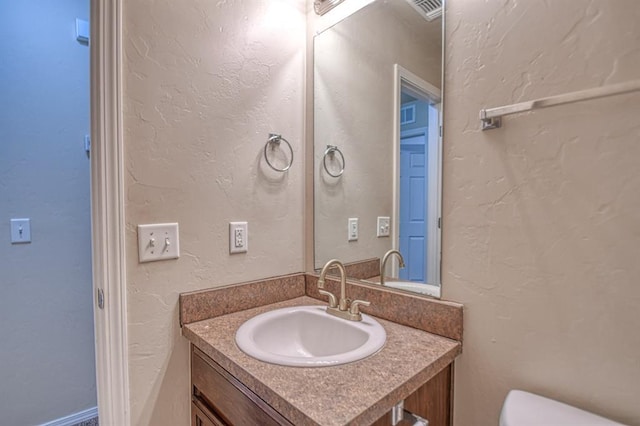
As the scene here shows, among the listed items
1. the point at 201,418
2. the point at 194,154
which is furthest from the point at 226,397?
the point at 194,154

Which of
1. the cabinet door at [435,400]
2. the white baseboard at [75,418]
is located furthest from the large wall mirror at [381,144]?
the white baseboard at [75,418]

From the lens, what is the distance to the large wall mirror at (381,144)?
1.01 metres

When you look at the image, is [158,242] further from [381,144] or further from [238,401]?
[381,144]

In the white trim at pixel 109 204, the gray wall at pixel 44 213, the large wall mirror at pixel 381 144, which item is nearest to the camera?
the white trim at pixel 109 204

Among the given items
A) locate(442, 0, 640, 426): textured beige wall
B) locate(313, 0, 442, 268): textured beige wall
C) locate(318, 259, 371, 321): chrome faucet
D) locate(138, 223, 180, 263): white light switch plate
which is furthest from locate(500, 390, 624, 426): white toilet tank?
locate(138, 223, 180, 263): white light switch plate

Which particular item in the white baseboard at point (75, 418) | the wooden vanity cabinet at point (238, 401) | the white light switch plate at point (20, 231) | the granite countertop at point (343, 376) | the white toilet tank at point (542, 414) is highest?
the white light switch plate at point (20, 231)

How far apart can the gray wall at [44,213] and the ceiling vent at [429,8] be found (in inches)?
68.4

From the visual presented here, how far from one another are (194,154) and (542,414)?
1.18 meters

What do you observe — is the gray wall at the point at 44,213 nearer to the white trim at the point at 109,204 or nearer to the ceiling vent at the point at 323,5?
the white trim at the point at 109,204

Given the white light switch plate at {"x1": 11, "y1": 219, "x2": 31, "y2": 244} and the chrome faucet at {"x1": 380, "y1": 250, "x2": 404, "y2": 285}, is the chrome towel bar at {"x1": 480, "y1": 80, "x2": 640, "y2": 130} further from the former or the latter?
the white light switch plate at {"x1": 11, "y1": 219, "x2": 31, "y2": 244}

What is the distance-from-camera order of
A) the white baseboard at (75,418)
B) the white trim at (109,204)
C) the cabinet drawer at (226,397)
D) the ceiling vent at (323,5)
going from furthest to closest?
the white baseboard at (75,418) < the ceiling vent at (323,5) < the white trim at (109,204) < the cabinet drawer at (226,397)

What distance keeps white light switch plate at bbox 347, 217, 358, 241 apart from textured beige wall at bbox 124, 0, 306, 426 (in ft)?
0.88

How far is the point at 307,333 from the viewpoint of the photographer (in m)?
1.12

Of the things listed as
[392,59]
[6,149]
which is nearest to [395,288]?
[392,59]
